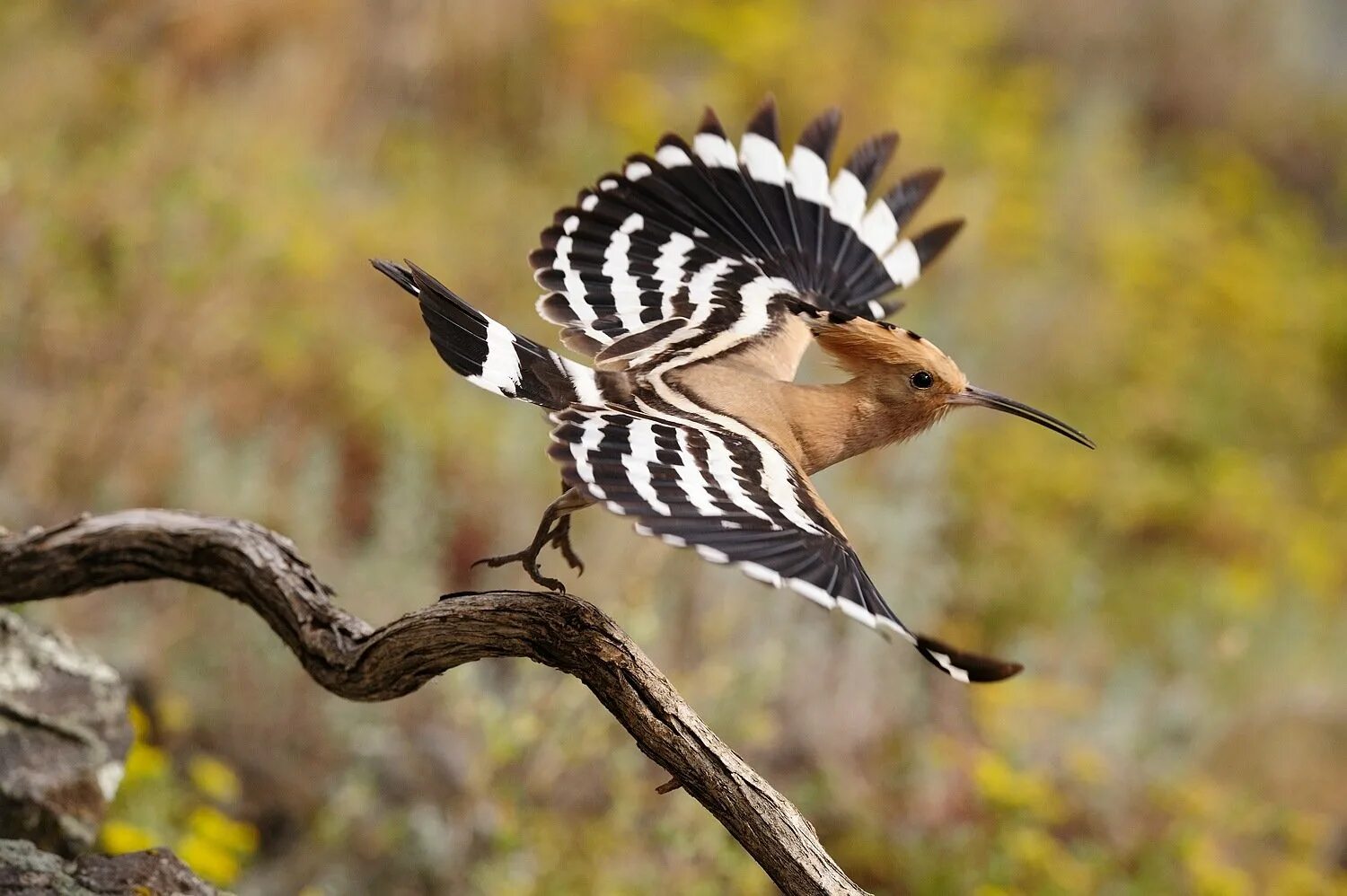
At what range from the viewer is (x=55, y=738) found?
238cm

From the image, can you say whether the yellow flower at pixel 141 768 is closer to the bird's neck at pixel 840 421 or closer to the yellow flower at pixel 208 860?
the yellow flower at pixel 208 860

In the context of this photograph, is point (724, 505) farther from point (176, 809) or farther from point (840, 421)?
point (176, 809)

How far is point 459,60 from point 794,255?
4.71 m

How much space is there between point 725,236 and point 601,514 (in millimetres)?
1708

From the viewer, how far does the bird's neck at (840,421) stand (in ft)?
7.63

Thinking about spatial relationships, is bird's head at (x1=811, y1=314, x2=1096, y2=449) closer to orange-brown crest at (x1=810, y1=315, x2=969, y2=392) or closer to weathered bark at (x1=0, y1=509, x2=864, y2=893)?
orange-brown crest at (x1=810, y1=315, x2=969, y2=392)

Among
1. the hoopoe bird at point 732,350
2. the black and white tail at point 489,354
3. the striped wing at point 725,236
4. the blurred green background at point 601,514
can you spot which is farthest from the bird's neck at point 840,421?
the blurred green background at point 601,514

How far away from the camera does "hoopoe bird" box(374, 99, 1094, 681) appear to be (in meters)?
1.78

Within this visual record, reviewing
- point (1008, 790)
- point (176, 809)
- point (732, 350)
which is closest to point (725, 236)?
point (732, 350)

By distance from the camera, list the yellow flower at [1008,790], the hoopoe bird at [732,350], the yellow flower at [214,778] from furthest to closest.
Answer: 1. the yellow flower at [1008,790]
2. the yellow flower at [214,778]
3. the hoopoe bird at [732,350]

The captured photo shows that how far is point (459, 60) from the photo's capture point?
23.2ft

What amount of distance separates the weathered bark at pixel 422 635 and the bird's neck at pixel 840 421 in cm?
56

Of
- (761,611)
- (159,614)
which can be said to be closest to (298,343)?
(159,614)

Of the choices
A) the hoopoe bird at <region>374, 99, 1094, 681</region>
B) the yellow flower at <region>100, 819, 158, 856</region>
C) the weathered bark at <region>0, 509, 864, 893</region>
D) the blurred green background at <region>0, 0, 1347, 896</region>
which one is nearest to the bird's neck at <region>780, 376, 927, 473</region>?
the hoopoe bird at <region>374, 99, 1094, 681</region>
